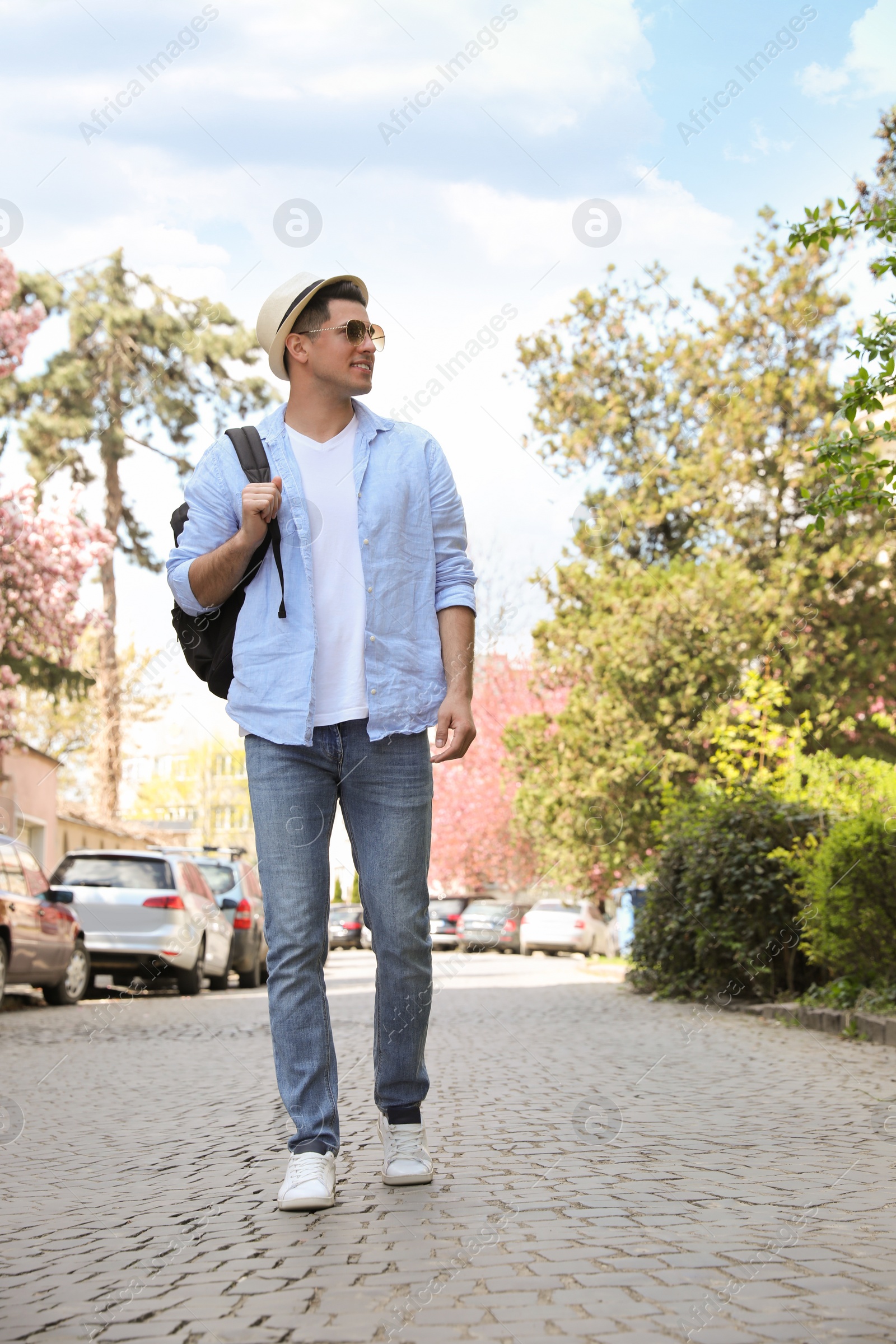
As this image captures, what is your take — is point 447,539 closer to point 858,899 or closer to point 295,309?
point 295,309

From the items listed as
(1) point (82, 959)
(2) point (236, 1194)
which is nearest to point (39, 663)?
(1) point (82, 959)

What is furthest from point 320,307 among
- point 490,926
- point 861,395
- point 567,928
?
point 490,926

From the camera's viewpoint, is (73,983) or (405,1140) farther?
(73,983)

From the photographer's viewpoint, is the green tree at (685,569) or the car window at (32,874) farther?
the green tree at (685,569)

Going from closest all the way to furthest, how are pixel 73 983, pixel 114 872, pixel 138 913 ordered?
1. pixel 73 983
2. pixel 138 913
3. pixel 114 872

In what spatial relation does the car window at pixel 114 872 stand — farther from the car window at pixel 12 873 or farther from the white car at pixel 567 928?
the white car at pixel 567 928

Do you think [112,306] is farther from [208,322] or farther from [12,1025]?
[12,1025]

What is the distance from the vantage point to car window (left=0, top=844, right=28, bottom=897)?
13266mm

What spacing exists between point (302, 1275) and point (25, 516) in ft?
55.5

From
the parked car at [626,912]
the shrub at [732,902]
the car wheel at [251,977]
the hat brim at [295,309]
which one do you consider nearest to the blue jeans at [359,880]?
the hat brim at [295,309]

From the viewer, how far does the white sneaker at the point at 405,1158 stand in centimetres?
420

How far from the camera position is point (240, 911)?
19312 millimetres

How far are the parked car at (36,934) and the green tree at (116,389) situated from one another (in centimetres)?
1635

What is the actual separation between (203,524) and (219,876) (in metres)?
16.1
